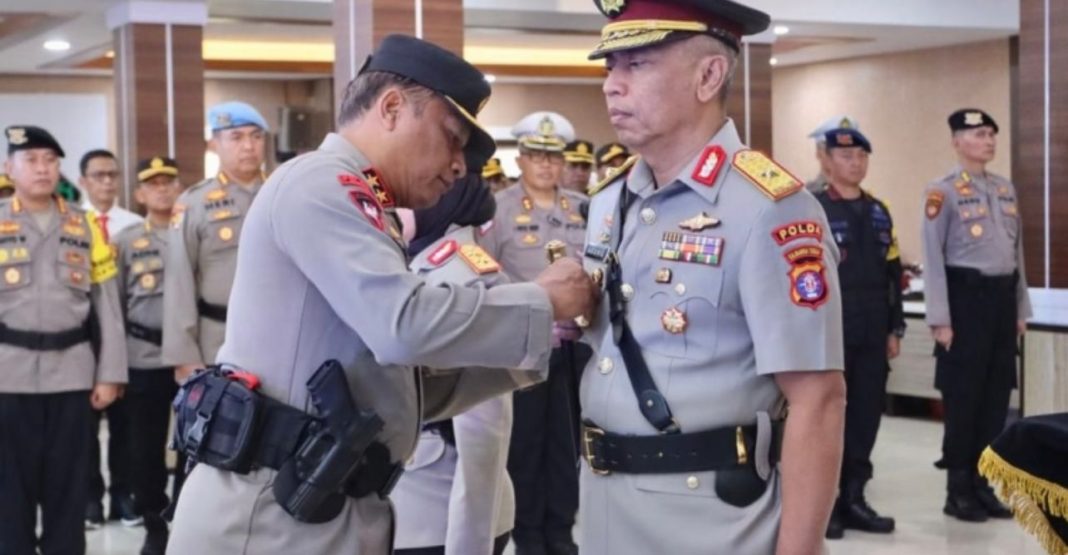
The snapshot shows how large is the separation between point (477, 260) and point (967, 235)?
3.93 m

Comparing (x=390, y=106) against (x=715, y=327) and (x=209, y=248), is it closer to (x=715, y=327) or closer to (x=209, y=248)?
(x=715, y=327)

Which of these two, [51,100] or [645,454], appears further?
[51,100]

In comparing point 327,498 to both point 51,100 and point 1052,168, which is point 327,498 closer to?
point 1052,168

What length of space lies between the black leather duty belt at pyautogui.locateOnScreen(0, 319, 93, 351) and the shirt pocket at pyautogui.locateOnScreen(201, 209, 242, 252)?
0.71 m

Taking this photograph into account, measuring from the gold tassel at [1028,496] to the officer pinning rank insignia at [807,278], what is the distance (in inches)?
41.8

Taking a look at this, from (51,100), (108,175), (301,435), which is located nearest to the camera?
(301,435)

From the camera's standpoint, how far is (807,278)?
208cm

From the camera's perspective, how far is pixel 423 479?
3.05 meters

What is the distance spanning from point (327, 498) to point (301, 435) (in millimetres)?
98

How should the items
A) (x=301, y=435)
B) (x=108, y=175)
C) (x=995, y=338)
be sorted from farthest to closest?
(x=108, y=175)
(x=995, y=338)
(x=301, y=435)

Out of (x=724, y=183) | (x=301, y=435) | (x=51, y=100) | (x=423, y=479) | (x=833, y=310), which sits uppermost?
(x=51, y=100)

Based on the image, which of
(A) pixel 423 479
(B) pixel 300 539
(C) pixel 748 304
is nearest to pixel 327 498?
(B) pixel 300 539

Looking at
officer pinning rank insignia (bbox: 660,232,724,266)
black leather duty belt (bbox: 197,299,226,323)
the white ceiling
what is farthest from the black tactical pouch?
the white ceiling

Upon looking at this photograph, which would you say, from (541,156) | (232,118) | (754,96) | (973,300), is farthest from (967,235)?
(754,96)
